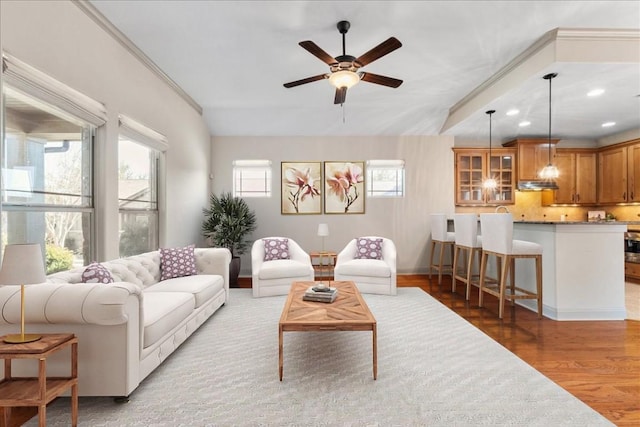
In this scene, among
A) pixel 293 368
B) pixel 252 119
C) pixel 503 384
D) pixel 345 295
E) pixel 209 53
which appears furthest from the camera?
pixel 252 119

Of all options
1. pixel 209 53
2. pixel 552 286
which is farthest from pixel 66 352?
pixel 552 286

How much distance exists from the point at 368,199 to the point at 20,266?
5.35 meters

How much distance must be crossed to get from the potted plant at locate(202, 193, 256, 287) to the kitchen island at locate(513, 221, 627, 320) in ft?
14.5

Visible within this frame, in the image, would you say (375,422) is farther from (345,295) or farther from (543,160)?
(543,160)

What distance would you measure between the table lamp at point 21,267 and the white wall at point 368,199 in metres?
4.58

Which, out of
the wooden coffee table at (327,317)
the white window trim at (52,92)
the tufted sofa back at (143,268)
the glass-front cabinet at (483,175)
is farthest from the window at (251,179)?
the glass-front cabinet at (483,175)

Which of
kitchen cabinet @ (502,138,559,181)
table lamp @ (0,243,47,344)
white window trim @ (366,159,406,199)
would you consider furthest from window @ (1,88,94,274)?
kitchen cabinet @ (502,138,559,181)

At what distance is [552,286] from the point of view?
3709 millimetres

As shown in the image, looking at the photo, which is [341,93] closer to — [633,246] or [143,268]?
[143,268]

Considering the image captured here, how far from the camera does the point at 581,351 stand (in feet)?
9.14

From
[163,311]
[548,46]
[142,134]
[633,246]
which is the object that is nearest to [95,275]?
[163,311]

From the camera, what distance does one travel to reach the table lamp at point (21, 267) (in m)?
1.61

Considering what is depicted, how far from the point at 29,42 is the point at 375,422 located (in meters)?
3.34

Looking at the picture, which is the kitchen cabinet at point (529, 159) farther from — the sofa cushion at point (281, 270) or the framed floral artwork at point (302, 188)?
the sofa cushion at point (281, 270)
